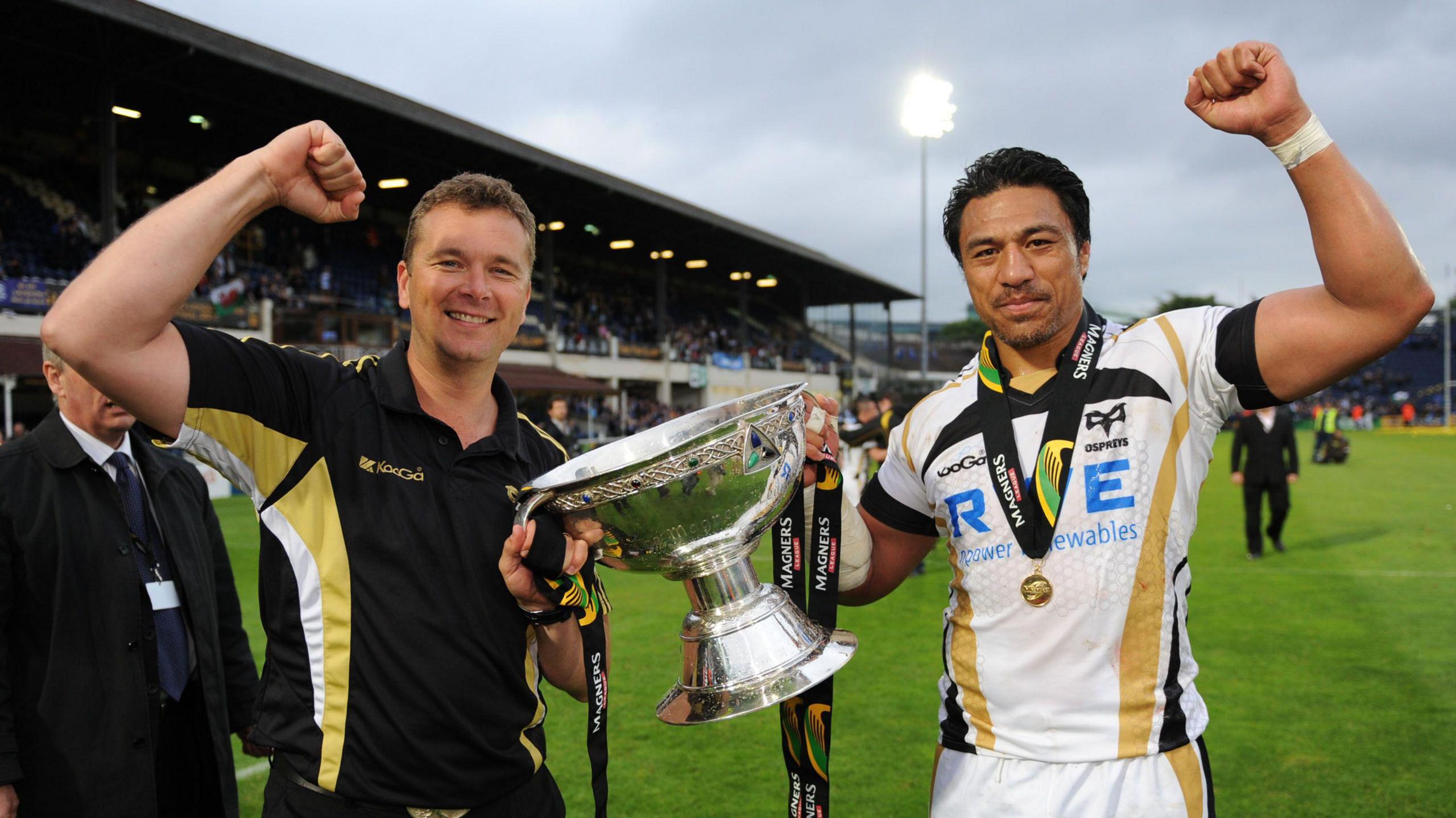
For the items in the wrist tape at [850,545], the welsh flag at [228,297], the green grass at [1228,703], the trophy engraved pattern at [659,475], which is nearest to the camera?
the trophy engraved pattern at [659,475]

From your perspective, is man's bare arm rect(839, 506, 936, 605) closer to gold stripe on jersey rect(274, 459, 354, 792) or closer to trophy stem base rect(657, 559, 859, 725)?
trophy stem base rect(657, 559, 859, 725)

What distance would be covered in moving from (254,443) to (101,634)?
1.03 m

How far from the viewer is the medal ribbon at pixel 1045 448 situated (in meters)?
1.92

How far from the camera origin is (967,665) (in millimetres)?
2027

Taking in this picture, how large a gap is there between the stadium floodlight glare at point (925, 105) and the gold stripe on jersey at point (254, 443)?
14.8 metres

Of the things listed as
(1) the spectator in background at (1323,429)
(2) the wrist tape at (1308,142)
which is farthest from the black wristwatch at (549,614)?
(1) the spectator in background at (1323,429)

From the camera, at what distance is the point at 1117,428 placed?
1924 millimetres

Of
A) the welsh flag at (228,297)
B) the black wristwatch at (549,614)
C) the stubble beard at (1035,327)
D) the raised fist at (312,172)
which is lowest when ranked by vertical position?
the black wristwatch at (549,614)

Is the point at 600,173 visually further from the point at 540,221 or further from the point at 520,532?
the point at 520,532

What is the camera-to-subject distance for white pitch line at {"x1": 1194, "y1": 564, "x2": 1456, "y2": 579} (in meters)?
9.05

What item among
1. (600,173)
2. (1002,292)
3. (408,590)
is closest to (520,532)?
(408,590)

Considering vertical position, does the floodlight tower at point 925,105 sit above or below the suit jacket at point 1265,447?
above

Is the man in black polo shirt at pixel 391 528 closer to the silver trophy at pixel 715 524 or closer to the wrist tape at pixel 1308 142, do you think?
the silver trophy at pixel 715 524

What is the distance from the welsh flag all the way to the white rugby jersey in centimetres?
1980
